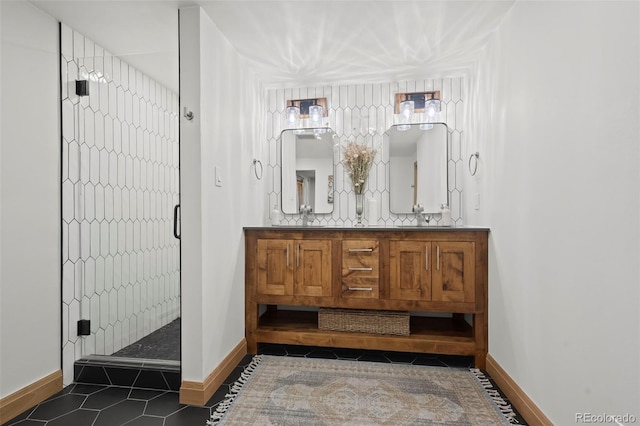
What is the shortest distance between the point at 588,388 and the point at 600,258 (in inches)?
19.4

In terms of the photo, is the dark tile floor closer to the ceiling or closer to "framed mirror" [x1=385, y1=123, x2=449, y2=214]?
"framed mirror" [x1=385, y1=123, x2=449, y2=214]

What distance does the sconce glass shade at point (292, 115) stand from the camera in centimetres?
300

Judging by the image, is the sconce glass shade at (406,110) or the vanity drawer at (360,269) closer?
the vanity drawer at (360,269)

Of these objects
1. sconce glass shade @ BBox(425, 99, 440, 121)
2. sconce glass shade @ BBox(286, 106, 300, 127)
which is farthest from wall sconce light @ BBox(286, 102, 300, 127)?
sconce glass shade @ BBox(425, 99, 440, 121)

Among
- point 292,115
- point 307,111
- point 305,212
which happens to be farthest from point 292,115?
point 305,212

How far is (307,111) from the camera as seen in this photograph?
2990 mm

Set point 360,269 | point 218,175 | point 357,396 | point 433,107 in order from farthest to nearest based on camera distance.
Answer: point 433,107 → point 360,269 → point 218,175 → point 357,396

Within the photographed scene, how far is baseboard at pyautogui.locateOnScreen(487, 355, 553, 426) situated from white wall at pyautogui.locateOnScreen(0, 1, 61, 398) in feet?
8.58

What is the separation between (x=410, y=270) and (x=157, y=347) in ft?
6.40

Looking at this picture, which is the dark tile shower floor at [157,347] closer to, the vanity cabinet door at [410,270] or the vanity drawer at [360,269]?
the vanity drawer at [360,269]

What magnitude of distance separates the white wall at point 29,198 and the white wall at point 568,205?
263 centimetres

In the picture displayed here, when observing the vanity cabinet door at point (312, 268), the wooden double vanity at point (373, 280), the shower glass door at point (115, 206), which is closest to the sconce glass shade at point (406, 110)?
the wooden double vanity at point (373, 280)

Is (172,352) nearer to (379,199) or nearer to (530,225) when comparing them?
(379,199)
